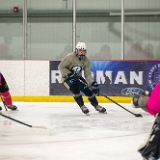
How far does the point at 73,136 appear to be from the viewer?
4102mm

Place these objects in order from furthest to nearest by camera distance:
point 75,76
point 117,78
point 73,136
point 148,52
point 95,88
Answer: point 148,52, point 117,78, point 75,76, point 95,88, point 73,136

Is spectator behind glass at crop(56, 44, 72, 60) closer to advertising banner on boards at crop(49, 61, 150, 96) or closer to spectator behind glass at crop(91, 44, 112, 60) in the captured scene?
spectator behind glass at crop(91, 44, 112, 60)

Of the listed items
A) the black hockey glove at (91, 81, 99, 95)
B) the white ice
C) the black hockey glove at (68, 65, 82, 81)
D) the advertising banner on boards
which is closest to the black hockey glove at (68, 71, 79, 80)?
the black hockey glove at (68, 65, 82, 81)

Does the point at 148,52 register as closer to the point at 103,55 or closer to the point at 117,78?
the point at 103,55

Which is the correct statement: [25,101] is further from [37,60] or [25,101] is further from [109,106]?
[109,106]

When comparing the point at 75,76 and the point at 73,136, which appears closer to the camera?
the point at 73,136

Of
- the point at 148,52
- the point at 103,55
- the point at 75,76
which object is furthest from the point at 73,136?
the point at 148,52

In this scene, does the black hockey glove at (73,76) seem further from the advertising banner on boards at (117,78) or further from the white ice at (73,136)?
the advertising banner on boards at (117,78)

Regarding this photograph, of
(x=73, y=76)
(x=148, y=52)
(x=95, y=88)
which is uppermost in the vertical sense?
(x=148, y=52)

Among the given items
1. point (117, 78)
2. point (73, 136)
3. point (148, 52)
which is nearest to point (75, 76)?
point (117, 78)

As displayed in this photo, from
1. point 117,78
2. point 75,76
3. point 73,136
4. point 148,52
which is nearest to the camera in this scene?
point 73,136

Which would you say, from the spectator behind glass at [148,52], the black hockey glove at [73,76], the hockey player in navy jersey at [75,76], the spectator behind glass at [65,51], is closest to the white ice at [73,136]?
the hockey player in navy jersey at [75,76]

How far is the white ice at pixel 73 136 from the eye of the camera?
10.7 feet

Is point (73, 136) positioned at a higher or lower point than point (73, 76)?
lower
